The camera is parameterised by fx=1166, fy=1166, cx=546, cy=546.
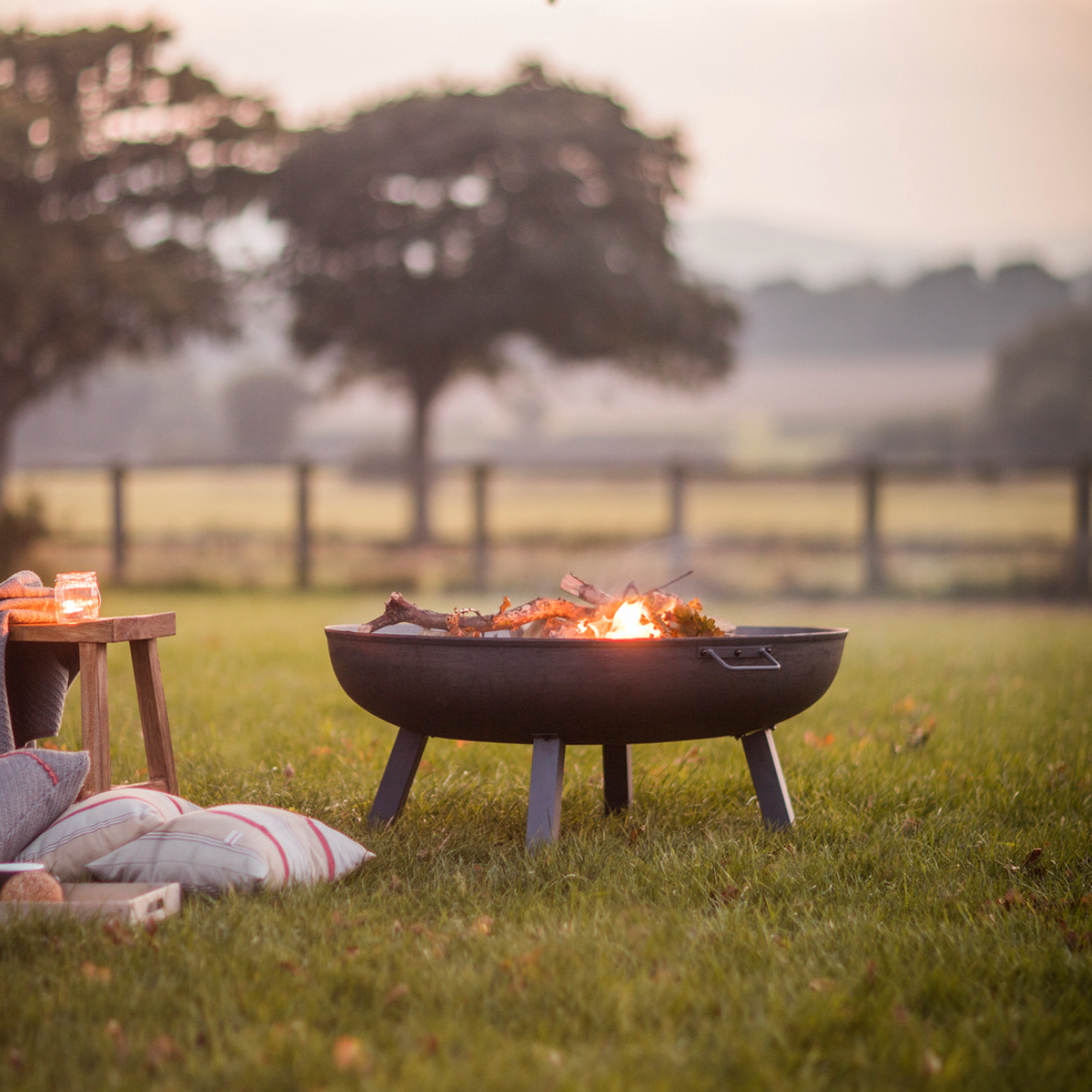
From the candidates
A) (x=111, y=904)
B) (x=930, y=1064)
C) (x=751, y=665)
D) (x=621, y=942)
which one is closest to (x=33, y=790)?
(x=111, y=904)

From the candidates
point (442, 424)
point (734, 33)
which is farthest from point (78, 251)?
point (734, 33)

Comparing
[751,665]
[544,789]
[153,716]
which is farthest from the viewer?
[153,716]

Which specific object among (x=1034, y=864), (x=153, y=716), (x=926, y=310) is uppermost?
(x=926, y=310)

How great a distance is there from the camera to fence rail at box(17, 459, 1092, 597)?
11.4 meters

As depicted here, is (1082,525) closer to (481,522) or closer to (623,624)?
(481,522)

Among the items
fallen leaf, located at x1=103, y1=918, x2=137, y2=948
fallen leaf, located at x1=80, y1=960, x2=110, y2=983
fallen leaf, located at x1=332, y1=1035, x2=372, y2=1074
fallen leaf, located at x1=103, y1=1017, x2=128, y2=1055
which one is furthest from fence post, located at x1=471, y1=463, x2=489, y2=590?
fallen leaf, located at x1=332, y1=1035, x2=372, y2=1074

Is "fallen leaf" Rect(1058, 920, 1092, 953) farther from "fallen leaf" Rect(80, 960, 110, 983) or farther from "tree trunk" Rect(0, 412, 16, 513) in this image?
"tree trunk" Rect(0, 412, 16, 513)

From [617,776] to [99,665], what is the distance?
1.59 metres

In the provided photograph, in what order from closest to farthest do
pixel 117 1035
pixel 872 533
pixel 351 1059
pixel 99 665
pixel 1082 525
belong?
pixel 351 1059
pixel 117 1035
pixel 99 665
pixel 1082 525
pixel 872 533

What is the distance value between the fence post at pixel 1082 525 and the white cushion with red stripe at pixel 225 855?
10.0m

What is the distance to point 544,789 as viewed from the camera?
10.3ft

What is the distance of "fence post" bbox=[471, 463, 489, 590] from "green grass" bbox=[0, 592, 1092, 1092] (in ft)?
24.2

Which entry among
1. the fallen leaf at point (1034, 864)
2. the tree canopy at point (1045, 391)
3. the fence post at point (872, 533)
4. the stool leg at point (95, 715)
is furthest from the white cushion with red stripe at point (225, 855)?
the tree canopy at point (1045, 391)

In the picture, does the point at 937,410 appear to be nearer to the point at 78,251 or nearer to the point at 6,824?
the point at 78,251
